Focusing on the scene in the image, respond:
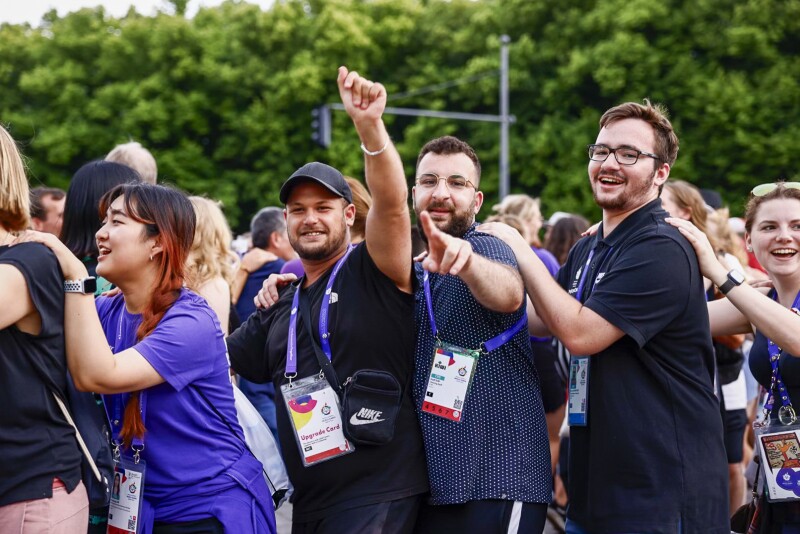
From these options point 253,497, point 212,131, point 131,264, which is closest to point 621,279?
point 253,497

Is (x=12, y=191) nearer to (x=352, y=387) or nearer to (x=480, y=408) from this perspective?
(x=352, y=387)

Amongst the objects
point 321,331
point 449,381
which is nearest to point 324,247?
point 321,331

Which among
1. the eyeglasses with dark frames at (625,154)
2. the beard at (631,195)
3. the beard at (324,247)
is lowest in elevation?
the beard at (324,247)

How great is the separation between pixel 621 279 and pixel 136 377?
163 cm

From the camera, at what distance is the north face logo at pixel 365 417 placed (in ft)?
9.89

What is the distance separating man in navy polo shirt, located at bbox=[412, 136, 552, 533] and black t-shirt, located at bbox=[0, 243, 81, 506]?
3.87ft

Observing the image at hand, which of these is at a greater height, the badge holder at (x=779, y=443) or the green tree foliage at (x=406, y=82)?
the green tree foliage at (x=406, y=82)

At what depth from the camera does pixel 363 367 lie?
3.11m

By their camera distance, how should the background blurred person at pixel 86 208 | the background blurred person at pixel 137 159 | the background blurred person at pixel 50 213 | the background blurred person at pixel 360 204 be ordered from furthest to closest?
1. the background blurred person at pixel 50 213
2. the background blurred person at pixel 137 159
3. the background blurred person at pixel 360 204
4. the background blurred person at pixel 86 208

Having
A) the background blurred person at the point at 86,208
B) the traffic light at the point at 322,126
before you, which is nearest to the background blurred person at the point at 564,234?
the background blurred person at the point at 86,208

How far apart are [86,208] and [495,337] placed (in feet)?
6.86

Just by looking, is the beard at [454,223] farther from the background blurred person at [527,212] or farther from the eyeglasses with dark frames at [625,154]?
the background blurred person at [527,212]

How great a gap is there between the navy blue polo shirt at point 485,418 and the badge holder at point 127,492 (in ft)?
3.18

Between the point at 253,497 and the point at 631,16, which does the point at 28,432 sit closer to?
the point at 253,497
